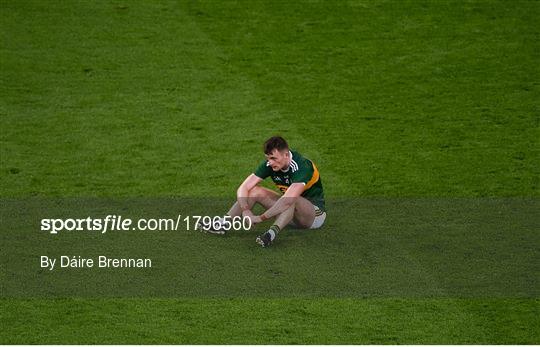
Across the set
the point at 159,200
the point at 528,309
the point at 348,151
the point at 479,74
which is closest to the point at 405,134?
the point at 348,151

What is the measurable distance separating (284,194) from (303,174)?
0.27 meters

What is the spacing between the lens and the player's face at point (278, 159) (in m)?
Answer: 10.8

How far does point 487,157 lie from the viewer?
13203mm

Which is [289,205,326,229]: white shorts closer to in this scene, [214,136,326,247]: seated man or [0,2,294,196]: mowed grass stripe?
[214,136,326,247]: seated man

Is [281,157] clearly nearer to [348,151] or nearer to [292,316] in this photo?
[292,316]

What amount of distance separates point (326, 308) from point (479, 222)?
2567mm

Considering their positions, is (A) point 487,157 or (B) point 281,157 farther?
(A) point 487,157

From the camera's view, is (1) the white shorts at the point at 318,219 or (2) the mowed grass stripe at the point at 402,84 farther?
(2) the mowed grass stripe at the point at 402,84

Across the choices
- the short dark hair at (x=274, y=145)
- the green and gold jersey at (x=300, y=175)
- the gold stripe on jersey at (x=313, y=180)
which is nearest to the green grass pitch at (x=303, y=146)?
the green and gold jersey at (x=300, y=175)

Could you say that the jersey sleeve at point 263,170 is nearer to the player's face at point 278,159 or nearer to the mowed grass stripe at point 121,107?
the player's face at point 278,159

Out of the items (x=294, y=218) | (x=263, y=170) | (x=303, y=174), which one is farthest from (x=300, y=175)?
(x=294, y=218)

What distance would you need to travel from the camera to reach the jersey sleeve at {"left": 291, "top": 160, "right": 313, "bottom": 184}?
1093 cm

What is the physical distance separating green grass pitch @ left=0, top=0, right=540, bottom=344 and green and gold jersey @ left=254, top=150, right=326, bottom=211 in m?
0.40

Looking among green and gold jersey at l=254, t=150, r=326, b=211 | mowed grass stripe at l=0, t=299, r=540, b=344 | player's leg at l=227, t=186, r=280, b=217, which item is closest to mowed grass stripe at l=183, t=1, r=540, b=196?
green and gold jersey at l=254, t=150, r=326, b=211
